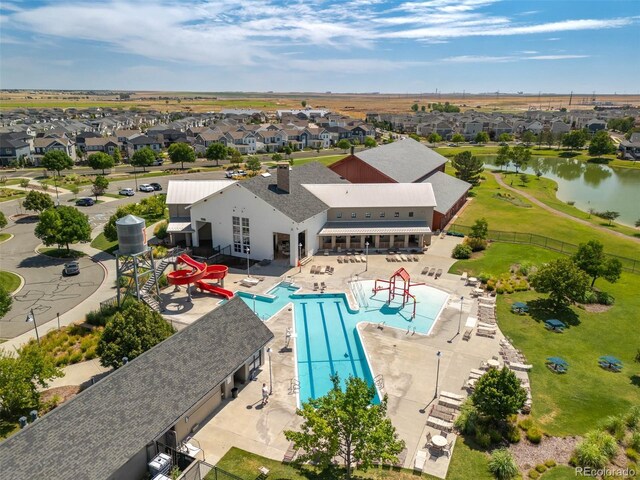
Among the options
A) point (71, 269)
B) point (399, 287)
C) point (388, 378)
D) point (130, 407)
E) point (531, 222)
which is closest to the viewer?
point (130, 407)

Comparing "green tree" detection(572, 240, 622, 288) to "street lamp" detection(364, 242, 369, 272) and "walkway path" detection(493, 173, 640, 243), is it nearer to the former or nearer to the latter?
"street lamp" detection(364, 242, 369, 272)

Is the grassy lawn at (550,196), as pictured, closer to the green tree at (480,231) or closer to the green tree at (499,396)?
the green tree at (480,231)

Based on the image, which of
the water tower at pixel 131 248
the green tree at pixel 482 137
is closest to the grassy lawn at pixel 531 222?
the water tower at pixel 131 248

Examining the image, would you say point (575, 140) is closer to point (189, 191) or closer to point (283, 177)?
point (283, 177)

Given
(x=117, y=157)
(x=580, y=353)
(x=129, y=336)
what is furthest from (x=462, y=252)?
(x=117, y=157)

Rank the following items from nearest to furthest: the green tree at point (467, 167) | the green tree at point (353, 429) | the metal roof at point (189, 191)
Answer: the green tree at point (353, 429)
the metal roof at point (189, 191)
the green tree at point (467, 167)

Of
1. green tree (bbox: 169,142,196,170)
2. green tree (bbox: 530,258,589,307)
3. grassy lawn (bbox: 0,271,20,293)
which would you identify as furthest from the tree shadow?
green tree (bbox: 169,142,196,170)
